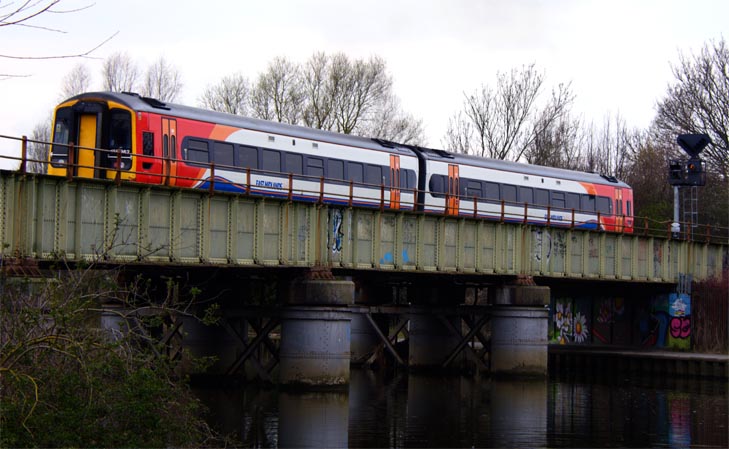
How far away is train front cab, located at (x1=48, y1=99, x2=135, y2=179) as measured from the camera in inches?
1243

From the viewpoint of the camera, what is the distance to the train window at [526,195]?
46156mm

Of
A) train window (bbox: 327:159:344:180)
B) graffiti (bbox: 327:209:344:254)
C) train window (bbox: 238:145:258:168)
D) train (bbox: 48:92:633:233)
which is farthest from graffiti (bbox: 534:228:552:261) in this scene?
train window (bbox: 238:145:258:168)

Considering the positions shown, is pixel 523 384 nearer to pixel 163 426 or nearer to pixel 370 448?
pixel 370 448

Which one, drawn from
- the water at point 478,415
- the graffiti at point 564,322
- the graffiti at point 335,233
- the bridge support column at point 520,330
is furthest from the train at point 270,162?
the graffiti at point 564,322

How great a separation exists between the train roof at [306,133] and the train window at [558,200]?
805 mm

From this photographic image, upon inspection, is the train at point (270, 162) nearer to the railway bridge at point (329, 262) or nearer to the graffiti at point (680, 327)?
the railway bridge at point (329, 262)

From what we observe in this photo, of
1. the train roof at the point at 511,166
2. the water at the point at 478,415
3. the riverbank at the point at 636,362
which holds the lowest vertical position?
the water at the point at 478,415

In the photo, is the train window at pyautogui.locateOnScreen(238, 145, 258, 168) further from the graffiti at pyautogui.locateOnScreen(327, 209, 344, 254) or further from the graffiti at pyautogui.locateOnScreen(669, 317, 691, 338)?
the graffiti at pyautogui.locateOnScreen(669, 317, 691, 338)

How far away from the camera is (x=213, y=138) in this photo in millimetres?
33656

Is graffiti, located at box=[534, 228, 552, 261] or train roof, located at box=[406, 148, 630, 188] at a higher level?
train roof, located at box=[406, 148, 630, 188]

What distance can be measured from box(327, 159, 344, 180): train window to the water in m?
7.36

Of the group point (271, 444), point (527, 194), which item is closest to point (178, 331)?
point (271, 444)

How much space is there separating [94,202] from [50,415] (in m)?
11.6

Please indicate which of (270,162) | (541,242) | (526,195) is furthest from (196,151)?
(526,195)
